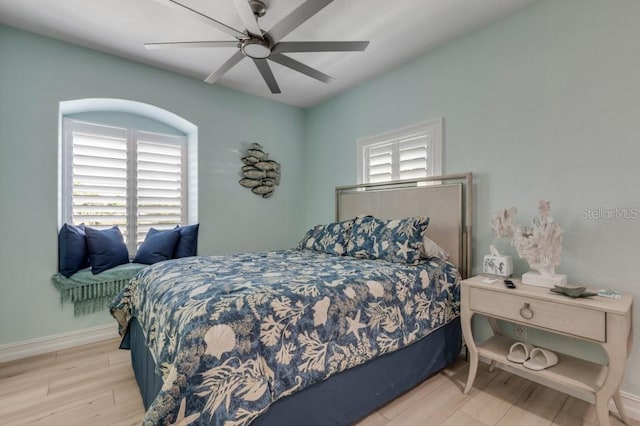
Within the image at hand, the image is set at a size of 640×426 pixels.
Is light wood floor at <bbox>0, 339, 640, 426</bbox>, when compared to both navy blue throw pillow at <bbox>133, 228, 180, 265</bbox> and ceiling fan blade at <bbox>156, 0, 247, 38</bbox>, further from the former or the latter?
ceiling fan blade at <bbox>156, 0, 247, 38</bbox>

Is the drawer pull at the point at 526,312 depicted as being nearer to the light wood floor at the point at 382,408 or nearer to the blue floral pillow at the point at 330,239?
the light wood floor at the point at 382,408

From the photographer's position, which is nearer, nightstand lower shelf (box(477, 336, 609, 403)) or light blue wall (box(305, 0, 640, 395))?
nightstand lower shelf (box(477, 336, 609, 403))

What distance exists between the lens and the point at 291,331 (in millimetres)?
1315

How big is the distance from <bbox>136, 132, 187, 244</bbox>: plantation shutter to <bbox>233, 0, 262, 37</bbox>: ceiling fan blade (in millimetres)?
2103

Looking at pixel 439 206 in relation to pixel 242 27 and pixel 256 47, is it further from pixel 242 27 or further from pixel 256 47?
pixel 242 27

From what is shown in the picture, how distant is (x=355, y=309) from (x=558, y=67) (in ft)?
6.93

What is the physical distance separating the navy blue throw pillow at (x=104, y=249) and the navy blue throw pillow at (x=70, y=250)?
70 mm

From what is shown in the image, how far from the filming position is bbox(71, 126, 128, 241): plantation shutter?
286 centimetres

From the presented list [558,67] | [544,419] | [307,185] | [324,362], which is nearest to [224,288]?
[324,362]

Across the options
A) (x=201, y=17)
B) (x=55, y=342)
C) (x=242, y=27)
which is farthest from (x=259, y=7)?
(x=55, y=342)

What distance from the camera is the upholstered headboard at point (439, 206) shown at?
238 cm

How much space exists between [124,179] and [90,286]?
1.11 meters

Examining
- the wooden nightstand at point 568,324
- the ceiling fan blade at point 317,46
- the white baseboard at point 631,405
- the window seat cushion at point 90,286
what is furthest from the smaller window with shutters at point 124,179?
the white baseboard at point 631,405

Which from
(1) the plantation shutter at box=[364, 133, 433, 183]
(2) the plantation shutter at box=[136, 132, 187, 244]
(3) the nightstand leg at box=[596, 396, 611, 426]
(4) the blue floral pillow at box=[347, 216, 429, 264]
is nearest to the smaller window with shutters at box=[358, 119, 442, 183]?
(1) the plantation shutter at box=[364, 133, 433, 183]
